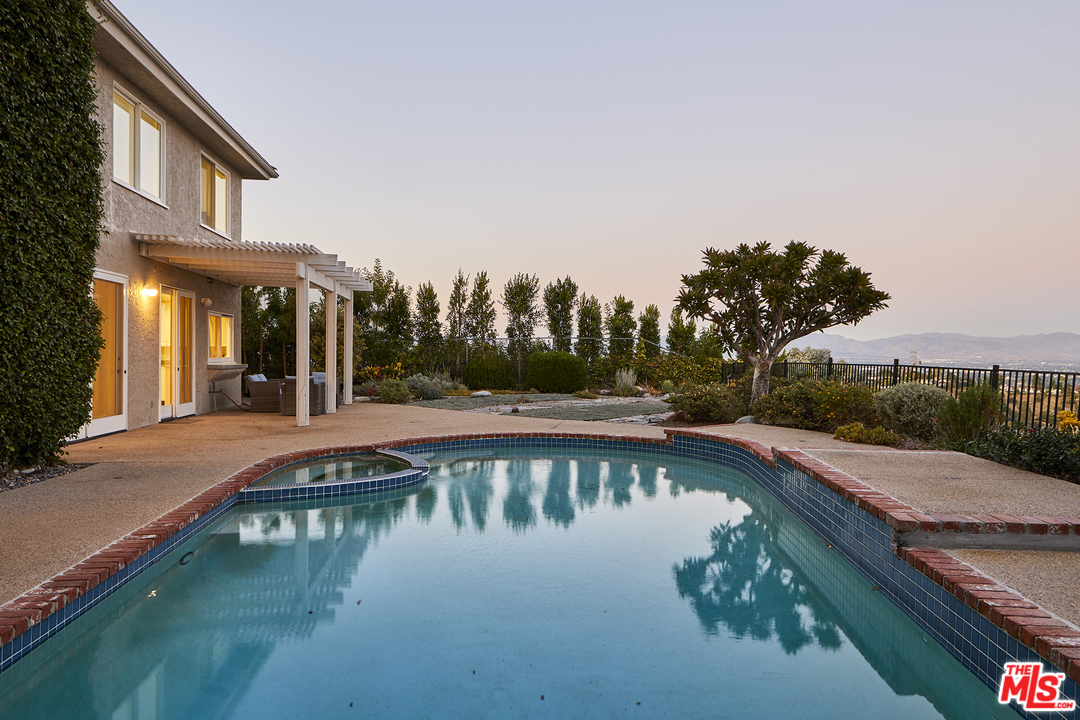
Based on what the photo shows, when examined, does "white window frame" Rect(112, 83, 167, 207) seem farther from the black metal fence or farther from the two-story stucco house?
the black metal fence

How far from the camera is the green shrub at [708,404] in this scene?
10.9 meters

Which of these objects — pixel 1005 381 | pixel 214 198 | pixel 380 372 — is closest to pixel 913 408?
pixel 1005 381

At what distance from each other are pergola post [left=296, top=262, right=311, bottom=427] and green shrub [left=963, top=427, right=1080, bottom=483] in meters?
8.99

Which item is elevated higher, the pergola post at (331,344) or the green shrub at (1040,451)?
the pergola post at (331,344)

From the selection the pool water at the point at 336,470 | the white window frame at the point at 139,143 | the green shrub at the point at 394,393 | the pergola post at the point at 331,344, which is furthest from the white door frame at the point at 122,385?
the green shrub at the point at 394,393

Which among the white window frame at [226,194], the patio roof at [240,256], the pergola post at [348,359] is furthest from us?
the pergola post at [348,359]

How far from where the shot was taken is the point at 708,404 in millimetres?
10859

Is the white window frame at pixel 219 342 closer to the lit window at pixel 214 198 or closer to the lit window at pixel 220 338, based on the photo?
the lit window at pixel 220 338

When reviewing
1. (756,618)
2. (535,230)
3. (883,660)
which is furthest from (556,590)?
(535,230)

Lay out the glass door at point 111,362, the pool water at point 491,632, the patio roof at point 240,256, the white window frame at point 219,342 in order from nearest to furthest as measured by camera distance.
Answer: the pool water at point 491,632 < the glass door at point 111,362 < the patio roof at point 240,256 < the white window frame at point 219,342

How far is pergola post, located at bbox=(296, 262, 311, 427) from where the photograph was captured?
30.1 feet

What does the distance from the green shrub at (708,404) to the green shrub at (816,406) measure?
2.16ft

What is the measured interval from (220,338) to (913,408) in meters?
12.4

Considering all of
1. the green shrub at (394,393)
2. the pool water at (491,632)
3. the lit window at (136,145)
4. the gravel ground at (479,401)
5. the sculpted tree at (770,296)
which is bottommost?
the pool water at (491,632)
